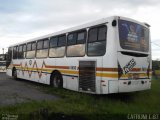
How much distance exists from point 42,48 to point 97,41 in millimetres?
5748

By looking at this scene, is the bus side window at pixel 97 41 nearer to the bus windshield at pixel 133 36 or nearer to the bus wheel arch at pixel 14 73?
the bus windshield at pixel 133 36

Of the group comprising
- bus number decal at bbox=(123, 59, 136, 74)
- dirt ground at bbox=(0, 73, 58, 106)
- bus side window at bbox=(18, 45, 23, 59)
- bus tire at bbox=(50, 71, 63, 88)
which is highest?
bus side window at bbox=(18, 45, 23, 59)

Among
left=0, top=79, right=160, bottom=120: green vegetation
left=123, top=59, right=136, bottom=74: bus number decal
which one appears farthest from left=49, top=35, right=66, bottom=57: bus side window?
left=123, top=59, right=136, bottom=74: bus number decal

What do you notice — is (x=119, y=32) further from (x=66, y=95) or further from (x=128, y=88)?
(x=66, y=95)

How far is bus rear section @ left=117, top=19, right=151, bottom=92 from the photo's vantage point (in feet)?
32.2

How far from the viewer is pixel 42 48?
15367 mm

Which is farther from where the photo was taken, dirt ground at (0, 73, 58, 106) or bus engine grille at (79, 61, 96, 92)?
bus engine grille at (79, 61, 96, 92)

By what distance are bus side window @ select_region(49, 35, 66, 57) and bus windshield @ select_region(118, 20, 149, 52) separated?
370 centimetres

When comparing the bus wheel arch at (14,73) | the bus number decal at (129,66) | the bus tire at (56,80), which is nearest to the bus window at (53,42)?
the bus tire at (56,80)

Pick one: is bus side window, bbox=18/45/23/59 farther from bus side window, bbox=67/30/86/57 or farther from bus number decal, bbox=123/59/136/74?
bus number decal, bbox=123/59/136/74

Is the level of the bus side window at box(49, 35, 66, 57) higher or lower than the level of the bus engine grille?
higher

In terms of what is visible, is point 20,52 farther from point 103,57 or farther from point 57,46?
point 103,57

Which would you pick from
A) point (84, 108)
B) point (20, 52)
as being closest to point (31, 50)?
point (20, 52)

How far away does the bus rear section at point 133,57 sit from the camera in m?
9.80
